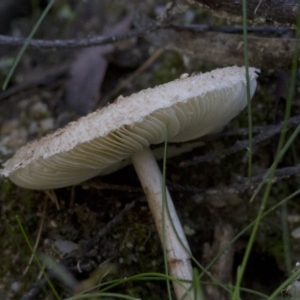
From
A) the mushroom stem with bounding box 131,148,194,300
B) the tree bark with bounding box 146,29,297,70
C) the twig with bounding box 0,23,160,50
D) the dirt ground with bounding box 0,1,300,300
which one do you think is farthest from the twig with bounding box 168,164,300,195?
the twig with bounding box 0,23,160,50

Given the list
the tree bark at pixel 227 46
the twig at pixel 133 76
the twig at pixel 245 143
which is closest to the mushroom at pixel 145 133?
the twig at pixel 245 143

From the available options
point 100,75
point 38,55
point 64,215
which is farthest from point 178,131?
point 38,55

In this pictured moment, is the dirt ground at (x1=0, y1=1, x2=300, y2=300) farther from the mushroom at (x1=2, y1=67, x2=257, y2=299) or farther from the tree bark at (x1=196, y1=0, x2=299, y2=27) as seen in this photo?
the tree bark at (x1=196, y1=0, x2=299, y2=27)

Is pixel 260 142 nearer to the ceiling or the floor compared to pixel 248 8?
nearer to the floor

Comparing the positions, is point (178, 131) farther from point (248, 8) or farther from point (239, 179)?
point (248, 8)

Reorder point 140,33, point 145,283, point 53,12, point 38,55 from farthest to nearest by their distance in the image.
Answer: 1. point 53,12
2. point 38,55
3. point 140,33
4. point 145,283

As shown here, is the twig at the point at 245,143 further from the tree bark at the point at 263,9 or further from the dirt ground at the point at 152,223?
the tree bark at the point at 263,9

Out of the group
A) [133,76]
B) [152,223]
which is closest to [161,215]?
[152,223]
